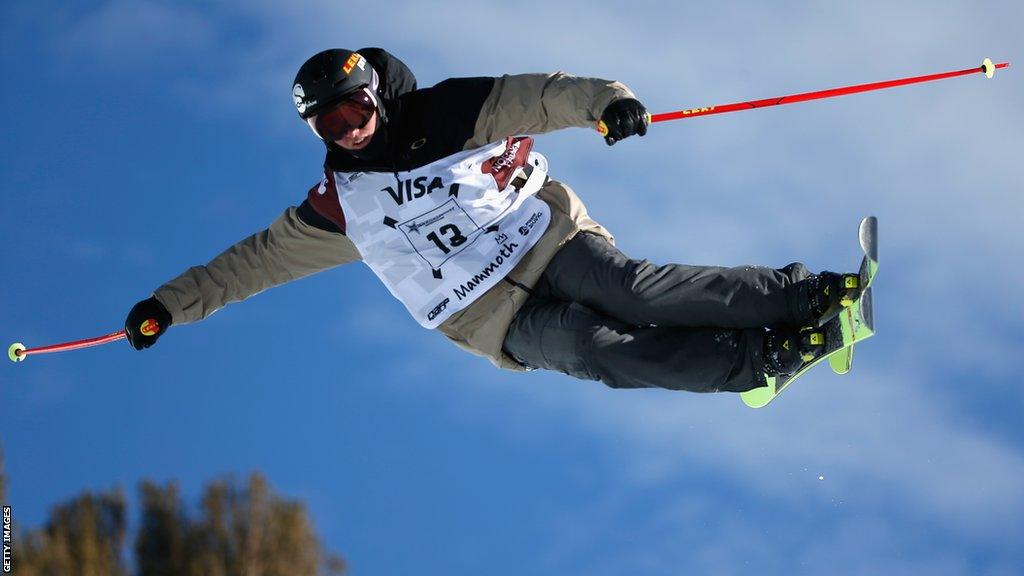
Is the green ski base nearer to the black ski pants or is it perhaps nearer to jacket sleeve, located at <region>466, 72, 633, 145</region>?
the black ski pants

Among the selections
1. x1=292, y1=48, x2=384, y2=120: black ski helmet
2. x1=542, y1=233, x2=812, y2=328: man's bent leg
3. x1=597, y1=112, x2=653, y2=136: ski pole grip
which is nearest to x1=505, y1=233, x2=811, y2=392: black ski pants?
x1=542, y1=233, x2=812, y2=328: man's bent leg

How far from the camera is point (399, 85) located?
5641 millimetres

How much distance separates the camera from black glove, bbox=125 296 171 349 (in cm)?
605

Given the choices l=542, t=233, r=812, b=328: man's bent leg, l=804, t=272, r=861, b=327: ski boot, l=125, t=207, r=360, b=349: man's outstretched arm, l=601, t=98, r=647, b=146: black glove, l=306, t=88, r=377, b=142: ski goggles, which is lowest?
l=804, t=272, r=861, b=327: ski boot

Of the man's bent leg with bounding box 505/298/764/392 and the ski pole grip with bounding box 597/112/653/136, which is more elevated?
the ski pole grip with bounding box 597/112/653/136

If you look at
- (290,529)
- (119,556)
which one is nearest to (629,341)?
(290,529)

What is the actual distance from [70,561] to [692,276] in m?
4.93

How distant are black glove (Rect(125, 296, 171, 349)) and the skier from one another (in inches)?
38.1

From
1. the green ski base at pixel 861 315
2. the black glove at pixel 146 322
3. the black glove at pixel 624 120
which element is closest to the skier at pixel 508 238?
the black glove at pixel 624 120

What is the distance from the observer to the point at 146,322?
6043mm

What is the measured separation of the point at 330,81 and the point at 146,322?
5.76 ft

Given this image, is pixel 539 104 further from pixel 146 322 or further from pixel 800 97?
pixel 146 322

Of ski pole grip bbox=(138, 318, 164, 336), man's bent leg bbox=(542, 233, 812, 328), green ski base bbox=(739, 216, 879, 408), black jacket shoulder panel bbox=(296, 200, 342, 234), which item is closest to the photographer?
green ski base bbox=(739, 216, 879, 408)

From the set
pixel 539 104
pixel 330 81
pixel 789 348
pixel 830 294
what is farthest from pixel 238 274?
pixel 830 294
